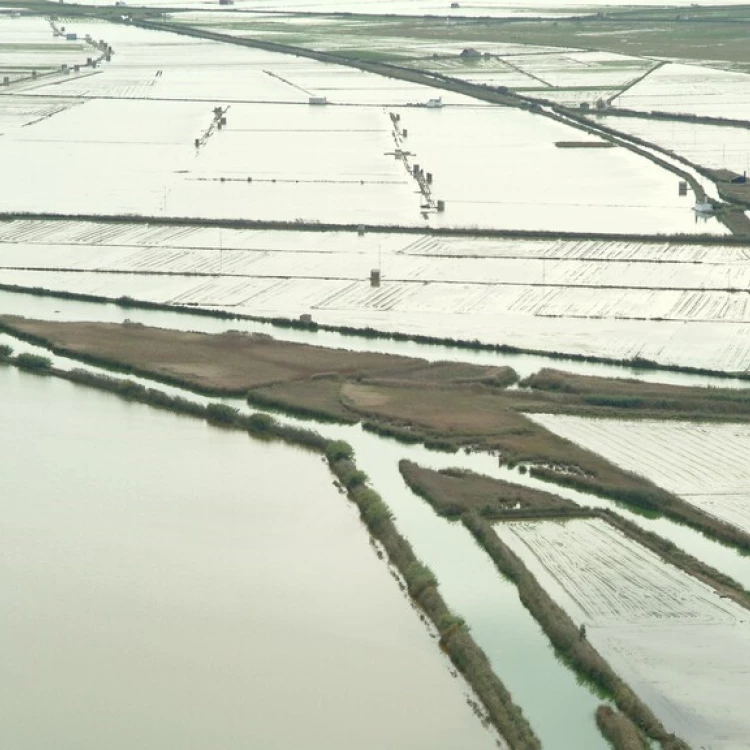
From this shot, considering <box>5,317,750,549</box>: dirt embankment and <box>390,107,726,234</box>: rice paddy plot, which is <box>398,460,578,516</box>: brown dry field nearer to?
<box>5,317,750,549</box>: dirt embankment

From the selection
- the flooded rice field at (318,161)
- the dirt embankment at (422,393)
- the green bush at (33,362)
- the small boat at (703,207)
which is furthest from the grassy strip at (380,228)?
the green bush at (33,362)

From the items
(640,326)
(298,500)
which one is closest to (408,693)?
(298,500)

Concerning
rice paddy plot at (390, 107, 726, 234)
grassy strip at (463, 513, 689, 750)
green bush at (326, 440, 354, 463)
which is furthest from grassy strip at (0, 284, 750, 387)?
rice paddy plot at (390, 107, 726, 234)

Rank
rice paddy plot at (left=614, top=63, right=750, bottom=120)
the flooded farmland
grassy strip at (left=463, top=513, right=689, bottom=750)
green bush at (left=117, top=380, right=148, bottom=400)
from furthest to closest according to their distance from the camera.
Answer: rice paddy plot at (left=614, top=63, right=750, bottom=120) < green bush at (left=117, top=380, right=148, bottom=400) < the flooded farmland < grassy strip at (left=463, top=513, right=689, bottom=750)

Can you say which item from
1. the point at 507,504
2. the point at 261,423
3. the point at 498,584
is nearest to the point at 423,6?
the point at 261,423

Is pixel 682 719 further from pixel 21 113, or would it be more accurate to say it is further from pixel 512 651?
pixel 21 113

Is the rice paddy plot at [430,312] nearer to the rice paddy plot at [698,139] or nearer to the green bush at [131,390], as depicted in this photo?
the green bush at [131,390]
